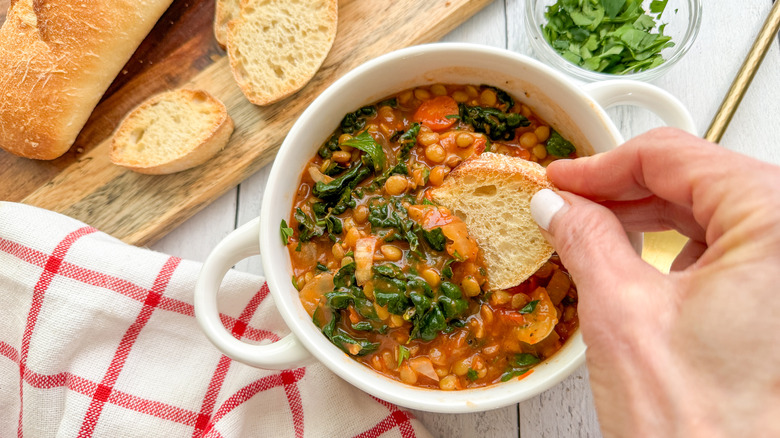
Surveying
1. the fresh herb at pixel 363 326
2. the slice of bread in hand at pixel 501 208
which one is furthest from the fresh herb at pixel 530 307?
the fresh herb at pixel 363 326

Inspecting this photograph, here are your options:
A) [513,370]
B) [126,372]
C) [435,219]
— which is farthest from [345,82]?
[126,372]

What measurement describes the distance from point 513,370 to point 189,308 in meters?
1.78

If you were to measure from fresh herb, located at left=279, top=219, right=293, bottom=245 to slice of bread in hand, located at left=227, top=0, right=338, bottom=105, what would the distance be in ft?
3.13

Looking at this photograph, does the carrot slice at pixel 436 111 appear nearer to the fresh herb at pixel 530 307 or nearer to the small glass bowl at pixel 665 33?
the small glass bowl at pixel 665 33

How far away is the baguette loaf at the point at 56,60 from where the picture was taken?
11.3 feet

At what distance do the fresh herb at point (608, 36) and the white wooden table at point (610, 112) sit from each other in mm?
223

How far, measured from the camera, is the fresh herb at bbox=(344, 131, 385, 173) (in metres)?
2.81

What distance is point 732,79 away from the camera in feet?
11.2

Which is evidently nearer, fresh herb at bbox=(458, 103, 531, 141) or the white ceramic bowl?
the white ceramic bowl

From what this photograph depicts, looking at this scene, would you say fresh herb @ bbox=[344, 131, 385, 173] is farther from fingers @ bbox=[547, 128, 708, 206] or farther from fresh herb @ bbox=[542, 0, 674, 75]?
fresh herb @ bbox=[542, 0, 674, 75]

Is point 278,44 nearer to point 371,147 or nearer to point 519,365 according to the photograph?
point 371,147

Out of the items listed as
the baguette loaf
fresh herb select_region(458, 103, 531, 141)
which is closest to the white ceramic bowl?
fresh herb select_region(458, 103, 531, 141)

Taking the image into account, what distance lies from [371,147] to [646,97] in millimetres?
1227

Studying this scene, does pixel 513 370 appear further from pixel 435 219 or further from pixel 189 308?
pixel 189 308
